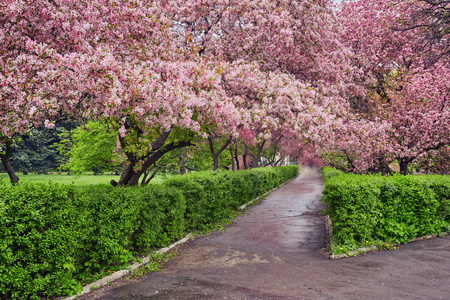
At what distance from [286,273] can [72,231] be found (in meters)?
4.03

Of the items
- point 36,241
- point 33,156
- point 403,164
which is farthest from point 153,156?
point 33,156

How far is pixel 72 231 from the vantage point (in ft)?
17.4

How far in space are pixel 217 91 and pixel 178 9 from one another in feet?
15.5

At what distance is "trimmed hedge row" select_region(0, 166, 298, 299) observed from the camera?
4.58m

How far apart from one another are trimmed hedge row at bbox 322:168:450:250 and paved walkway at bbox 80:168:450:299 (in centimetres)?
49

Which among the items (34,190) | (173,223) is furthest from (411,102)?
(34,190)

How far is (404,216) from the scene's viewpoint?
892 cm

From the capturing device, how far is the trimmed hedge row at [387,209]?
820 cm

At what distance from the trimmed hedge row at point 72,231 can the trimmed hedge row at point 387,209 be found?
4.12 meters

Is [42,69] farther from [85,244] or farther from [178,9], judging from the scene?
[178,9]

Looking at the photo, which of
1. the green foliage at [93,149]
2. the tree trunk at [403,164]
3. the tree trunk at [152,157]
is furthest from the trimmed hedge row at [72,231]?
the tree trunk at [403,164]

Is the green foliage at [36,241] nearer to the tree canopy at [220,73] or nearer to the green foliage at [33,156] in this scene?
the tree canopy at [220,73]

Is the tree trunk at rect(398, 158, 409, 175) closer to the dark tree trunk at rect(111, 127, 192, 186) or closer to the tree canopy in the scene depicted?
the tree canopy

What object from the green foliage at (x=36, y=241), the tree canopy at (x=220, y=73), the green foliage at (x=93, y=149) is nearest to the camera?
the green foliage at (x=36, y=241)
